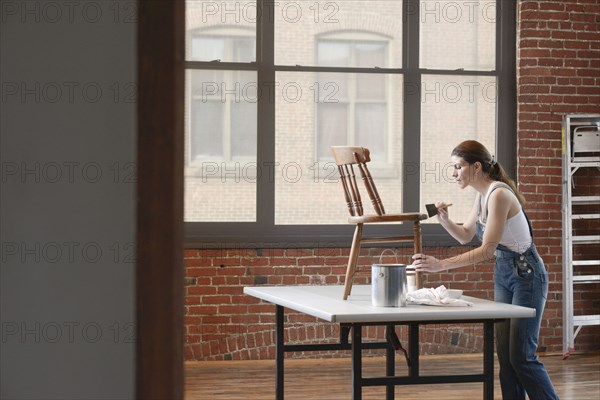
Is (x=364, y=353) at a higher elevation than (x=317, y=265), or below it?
below

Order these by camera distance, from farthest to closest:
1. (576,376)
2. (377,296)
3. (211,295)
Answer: (211,295) → (576,376) → (377,296)

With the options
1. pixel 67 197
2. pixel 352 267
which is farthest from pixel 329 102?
pixel 67 197

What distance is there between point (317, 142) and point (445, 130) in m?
0.99

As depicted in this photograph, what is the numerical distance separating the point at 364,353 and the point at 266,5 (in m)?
2.64

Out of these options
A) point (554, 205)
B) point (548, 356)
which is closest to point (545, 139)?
point (554, 205)

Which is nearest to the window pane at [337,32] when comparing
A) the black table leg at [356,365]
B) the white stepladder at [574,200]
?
the white stepladder at [574,200]

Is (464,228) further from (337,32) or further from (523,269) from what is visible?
(337,32)

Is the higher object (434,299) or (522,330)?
(434,299)

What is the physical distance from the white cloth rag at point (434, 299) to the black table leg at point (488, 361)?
0.41 feet

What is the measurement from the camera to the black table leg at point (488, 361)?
369cm

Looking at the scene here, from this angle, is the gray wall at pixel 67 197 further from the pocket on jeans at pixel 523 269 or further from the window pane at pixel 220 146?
the window pane at pixel 220 146

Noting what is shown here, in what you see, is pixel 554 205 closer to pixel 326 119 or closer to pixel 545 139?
pixel 545 139

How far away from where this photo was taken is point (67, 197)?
2.01 metres

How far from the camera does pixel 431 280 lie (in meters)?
7.09
